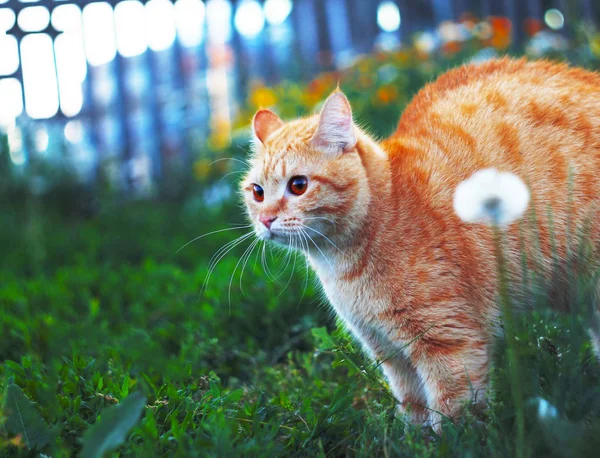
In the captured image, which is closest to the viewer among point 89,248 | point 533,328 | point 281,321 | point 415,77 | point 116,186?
point 533,328

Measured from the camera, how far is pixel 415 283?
185 centimetres

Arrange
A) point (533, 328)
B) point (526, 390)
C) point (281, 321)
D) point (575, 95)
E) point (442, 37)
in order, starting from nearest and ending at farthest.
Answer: point (526, 390) → point (533, 328) → point (575, 95) → point (281, 321) → point (442, 37)

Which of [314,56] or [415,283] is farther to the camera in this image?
[314,56]

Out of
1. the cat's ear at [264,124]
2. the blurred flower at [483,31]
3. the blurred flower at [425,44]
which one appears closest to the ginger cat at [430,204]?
the cat's ear at [264,124]

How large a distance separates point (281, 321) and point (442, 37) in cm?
384

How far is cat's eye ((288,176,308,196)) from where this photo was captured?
204 cm

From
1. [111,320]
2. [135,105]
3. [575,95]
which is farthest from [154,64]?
[575,95]

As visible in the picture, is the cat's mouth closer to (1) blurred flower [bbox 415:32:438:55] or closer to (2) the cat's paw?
(2) the cat's paw

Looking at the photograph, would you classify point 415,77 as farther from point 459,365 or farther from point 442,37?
point 459,365

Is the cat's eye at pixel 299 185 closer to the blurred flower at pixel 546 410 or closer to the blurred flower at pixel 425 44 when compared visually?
the blurred flower at pixel 546 410

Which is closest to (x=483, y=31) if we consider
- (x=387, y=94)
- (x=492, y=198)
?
(x=387, y=94)

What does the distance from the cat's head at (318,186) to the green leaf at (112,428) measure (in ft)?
2.50

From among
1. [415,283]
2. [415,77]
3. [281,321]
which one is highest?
[415,77]

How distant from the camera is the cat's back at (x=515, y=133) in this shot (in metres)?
1.86
